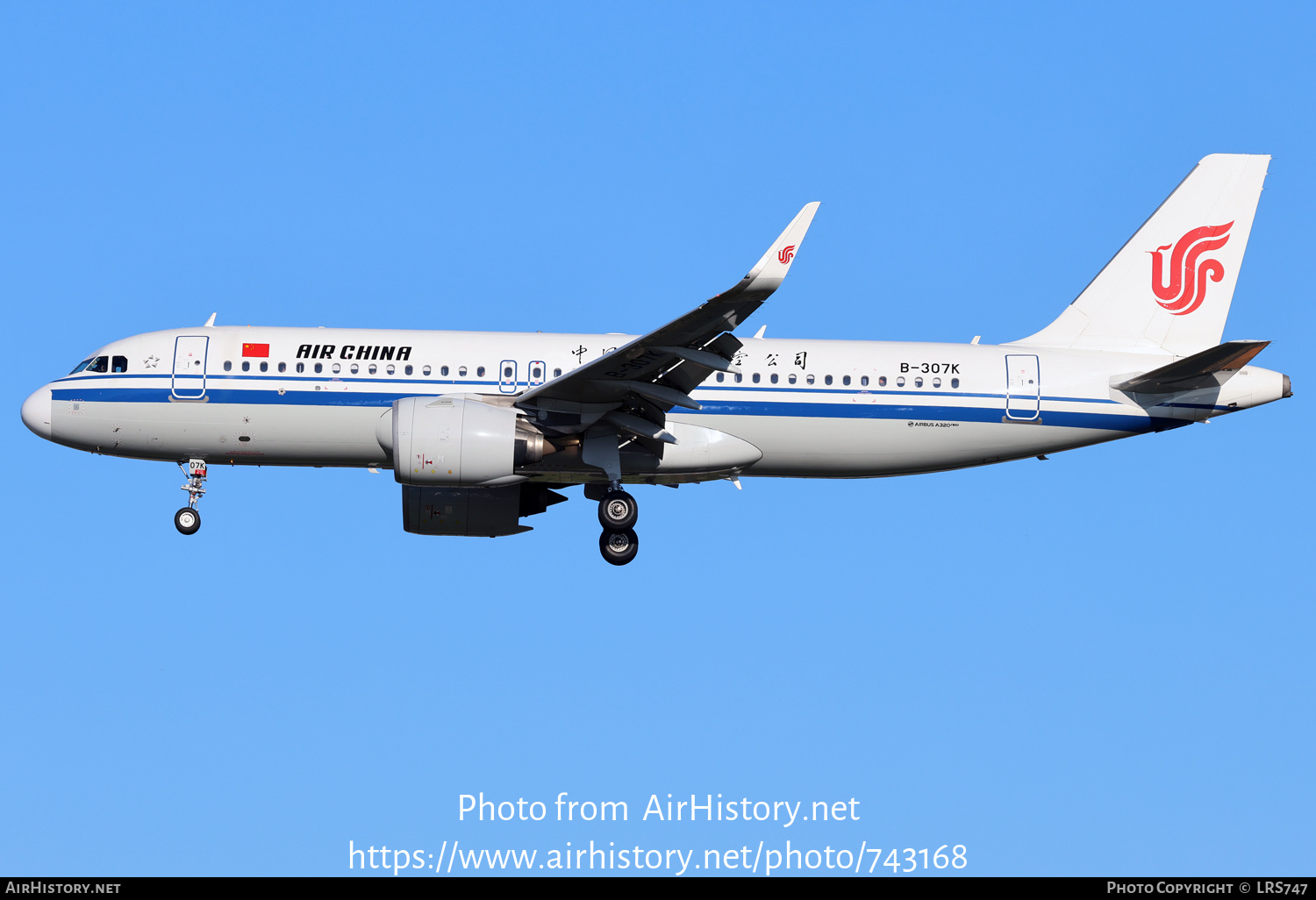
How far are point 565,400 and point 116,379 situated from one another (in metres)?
9.08

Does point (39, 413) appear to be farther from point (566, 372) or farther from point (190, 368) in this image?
point (566, 372)

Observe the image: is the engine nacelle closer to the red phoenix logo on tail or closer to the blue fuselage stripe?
the blue fuselage stripe

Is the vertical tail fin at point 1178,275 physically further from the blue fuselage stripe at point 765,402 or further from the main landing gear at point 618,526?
the main landing gear at point 618,526

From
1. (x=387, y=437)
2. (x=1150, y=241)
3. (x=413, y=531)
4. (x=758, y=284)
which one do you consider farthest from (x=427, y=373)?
(x=1150, y=241)

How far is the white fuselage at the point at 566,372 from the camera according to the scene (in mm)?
30047

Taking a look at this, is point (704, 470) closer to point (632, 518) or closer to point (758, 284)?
point (632, 518)

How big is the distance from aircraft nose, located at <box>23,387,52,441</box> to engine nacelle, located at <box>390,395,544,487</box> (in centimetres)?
761

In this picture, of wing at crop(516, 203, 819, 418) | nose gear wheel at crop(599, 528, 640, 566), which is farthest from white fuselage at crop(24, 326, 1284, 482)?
wing at crop(516, 203, 819, 418)

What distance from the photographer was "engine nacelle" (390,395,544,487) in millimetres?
27812

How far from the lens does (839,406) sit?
1195 inches

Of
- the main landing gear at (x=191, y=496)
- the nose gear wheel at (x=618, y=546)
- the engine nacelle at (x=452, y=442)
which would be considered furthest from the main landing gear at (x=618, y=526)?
the main landing gear at (x=191, y=496)

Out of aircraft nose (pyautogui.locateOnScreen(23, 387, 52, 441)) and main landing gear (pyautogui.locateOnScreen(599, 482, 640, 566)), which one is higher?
aircraft nose (pyautogui.locateOnScreen(23, 387, 52, 441))

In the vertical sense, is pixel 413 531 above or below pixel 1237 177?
below
